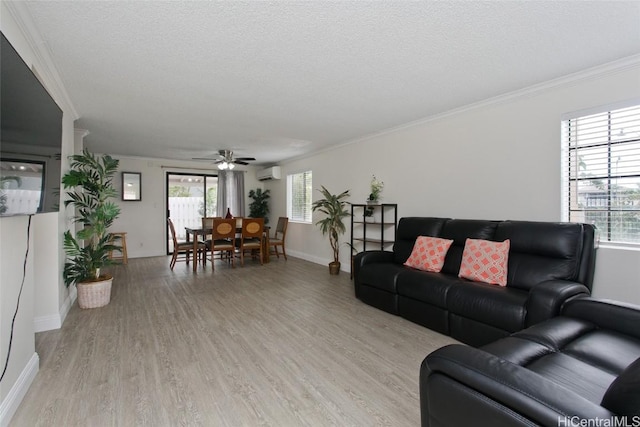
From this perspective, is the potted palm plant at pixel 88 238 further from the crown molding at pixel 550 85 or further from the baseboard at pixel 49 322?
the crown molding at pixel 550 85

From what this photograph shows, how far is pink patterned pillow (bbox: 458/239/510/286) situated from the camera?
2729 millimetres

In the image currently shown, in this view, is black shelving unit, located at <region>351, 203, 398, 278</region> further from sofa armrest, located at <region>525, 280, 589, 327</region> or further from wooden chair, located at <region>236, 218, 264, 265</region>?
sofa armrest, located at <region>525, 280, 589, 327</region>

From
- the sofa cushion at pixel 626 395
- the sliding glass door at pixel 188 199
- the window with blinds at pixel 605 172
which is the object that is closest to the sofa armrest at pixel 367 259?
the window with blinds at pixel 605 172

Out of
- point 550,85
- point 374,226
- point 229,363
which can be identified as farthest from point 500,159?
point 229,363

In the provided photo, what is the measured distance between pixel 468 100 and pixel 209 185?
6.61 m

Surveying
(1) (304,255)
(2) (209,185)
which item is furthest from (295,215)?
(2) (209,185)

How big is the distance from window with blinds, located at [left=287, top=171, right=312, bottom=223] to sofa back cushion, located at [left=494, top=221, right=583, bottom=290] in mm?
4505

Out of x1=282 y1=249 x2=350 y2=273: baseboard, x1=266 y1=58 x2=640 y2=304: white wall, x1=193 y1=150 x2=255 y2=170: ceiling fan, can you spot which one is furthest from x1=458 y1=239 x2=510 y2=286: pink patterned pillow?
x1=193 y1=150 x2=255 y2=170: ceiling fan

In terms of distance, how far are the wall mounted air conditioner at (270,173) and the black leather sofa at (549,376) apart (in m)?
6.62

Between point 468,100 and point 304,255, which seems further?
point 304,255

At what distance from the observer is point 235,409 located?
1772mm

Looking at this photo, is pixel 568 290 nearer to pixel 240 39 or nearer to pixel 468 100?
pixel 468 100

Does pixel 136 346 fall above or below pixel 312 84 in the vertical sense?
below

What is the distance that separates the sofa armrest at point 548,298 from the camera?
2064 mm
